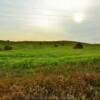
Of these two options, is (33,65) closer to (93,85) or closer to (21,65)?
(21,65)

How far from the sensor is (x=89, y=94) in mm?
14797

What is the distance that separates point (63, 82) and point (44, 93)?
6.34ft

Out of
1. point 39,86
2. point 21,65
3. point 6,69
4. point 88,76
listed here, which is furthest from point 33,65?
point 39,86

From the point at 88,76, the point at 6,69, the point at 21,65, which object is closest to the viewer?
the point at 88,76

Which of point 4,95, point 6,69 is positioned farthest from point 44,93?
point 6,69

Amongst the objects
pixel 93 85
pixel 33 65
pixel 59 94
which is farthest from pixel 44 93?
pixel 33 65

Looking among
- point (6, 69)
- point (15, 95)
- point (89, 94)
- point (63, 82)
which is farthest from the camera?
point (6, 69)

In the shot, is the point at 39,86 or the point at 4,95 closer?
the point at 4,95

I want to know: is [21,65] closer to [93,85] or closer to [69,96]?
[93,85]

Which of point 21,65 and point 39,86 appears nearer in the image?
point 39,86

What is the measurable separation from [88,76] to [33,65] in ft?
31.9

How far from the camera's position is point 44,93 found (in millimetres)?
14352

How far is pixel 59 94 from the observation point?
47.0 feet

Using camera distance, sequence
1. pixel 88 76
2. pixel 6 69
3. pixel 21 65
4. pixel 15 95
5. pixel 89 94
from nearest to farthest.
A: pixel 15 95
pixel 89 94
pixel 88 76
pixel 6 69
pixel 21 65
